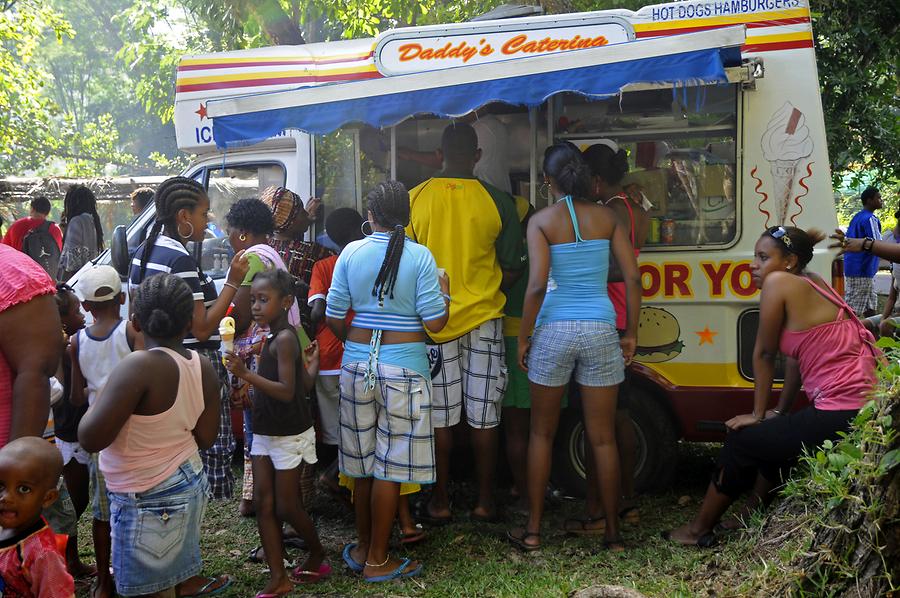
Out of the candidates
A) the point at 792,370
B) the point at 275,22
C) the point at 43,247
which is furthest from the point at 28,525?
the point at 275,22

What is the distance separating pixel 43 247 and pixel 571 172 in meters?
7.19

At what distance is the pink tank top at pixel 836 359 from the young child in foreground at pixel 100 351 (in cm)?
307

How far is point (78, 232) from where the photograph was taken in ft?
27.5

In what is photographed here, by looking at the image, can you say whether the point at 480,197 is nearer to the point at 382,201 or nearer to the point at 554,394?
the point at 382,201

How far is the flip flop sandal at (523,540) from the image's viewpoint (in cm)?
451

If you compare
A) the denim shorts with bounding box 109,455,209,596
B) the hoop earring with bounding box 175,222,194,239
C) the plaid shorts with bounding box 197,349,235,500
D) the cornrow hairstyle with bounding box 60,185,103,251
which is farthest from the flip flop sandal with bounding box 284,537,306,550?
the cornrow hairstyle with bounding box 60,185,103,251

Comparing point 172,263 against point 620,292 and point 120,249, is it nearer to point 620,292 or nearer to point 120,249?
point 120,249

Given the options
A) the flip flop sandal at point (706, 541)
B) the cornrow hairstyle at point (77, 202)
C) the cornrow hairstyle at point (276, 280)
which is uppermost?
the cornrow hairstyle at point (77, 202)

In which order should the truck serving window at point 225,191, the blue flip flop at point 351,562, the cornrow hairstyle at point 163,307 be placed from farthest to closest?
the truck serving window at point 225,191, the blue flip flop at point 351,562, the cornrow hairstyle at point 163,307

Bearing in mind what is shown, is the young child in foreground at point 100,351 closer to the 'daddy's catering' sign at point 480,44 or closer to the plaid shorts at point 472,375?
the plaid shorts at point 472,375

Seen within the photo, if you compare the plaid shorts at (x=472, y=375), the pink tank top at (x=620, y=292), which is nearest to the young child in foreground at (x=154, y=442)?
the plaid shorts at (x=472, y=375)

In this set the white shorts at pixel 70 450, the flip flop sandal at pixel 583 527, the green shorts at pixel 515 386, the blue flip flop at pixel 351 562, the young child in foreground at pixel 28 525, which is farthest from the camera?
the green shorts at pixel 515 386

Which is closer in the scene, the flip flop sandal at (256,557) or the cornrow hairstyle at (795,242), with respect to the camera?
the cornrow hairstyle at (795,242)

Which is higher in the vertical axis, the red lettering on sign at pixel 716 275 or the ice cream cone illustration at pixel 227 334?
the red lettering on sign at pixel 716 275
